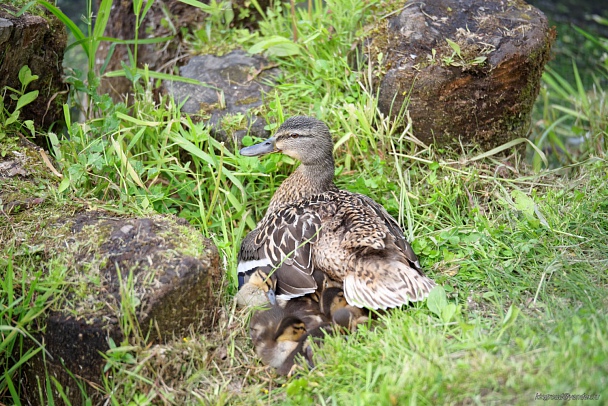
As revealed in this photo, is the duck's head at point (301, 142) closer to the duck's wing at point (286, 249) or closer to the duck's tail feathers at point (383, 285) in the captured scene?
the duck's wing at point (286, 249)

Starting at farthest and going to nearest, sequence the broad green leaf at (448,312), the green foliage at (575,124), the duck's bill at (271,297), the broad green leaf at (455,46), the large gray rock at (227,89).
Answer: the green foliage at (575,124)
the large gray rock at (227,89)
the broad green leaf at (455,46)
the duck's bill at (271,297)
the broad green leaf at (448,312)

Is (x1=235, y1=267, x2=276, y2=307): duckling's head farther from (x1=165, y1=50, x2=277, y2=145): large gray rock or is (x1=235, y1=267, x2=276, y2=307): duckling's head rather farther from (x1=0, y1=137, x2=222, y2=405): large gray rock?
(x1=165, y1=50, x2=277, y2=145): large gray rock

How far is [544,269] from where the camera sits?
371 centimetres

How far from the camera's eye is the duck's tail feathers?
347 centimetres

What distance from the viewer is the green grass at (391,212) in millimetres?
2885

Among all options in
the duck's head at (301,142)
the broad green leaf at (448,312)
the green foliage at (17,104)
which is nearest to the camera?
the broad green leaf at (448,312)

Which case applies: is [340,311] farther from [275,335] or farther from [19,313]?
[19,313]

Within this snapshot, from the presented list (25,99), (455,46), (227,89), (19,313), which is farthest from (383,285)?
(25,99)

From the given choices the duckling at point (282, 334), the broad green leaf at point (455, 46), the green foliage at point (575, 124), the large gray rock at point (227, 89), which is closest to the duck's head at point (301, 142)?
the large gray rock at point (227, 89)

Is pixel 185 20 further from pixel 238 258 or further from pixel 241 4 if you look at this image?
pixel 238 258

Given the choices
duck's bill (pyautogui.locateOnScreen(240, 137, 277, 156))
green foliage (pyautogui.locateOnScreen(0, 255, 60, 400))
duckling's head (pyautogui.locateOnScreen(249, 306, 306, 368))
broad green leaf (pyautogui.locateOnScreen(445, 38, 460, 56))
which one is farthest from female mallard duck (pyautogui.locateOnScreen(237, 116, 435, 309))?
green foliage (pyautogui.locateOnScreen(0, 255, 60, 400))

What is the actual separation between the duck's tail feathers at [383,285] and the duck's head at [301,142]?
1.08 metres

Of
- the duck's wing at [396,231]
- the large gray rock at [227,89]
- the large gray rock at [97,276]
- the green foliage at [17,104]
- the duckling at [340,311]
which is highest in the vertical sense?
the green foliage at [17,104]

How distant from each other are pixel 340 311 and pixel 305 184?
122cm
